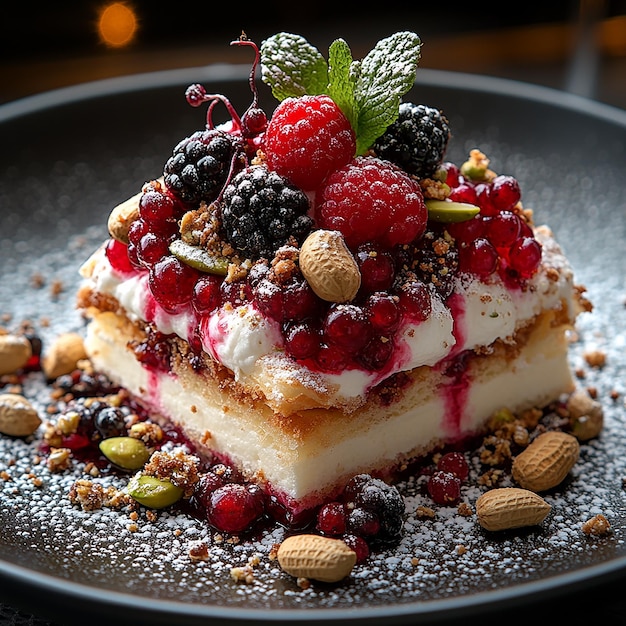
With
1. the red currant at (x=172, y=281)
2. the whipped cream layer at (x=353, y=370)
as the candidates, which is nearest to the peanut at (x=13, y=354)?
the whipped cream layer at (x=353, y=370)

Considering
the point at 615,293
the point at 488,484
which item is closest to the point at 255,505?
the point at 488,484

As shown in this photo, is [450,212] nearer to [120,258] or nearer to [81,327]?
[120,258]

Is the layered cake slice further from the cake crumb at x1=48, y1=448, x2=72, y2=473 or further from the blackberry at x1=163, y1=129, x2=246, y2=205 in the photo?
the cake crumb at x1=48, y1=448, x2=72, y2=473

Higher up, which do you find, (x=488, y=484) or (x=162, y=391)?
(x=162, y=391)

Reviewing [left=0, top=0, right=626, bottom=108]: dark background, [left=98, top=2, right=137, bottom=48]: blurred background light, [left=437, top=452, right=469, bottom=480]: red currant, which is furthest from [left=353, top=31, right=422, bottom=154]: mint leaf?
[left=98, top=2, right=137, bottom=48]: blurred background light

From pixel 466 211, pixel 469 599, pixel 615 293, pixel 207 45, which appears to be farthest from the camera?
pixel 207 45

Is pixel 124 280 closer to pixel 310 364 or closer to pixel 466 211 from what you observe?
pixel 310 364

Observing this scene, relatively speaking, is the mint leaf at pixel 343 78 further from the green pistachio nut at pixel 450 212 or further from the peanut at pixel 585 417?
the peanut at pixel 585 417
